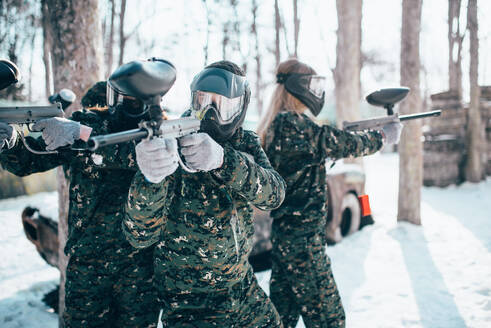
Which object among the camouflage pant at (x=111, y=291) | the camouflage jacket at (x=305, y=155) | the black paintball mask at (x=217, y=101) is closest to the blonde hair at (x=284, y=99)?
the camouflage jacket at (x=305, y=155)

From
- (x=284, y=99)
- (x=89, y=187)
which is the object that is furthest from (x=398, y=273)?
(x=89, y=187)

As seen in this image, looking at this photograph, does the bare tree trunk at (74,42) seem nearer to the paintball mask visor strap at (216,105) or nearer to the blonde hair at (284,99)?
the blonde hair at (284,99)

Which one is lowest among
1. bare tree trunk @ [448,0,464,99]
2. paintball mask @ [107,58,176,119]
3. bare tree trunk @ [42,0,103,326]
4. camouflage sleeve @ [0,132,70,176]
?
camouflage sleeve @ [0,132,70,176]

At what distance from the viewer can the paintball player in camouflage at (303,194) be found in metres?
2.47

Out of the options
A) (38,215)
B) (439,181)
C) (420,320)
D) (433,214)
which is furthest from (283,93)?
(439,181)

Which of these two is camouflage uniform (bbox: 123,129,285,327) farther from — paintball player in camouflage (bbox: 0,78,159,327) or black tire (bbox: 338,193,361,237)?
black tire (bbox: 338,193,361,237)

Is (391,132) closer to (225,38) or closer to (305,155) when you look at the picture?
(305,155)

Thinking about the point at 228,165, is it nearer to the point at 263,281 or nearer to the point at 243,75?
the point at 243,75

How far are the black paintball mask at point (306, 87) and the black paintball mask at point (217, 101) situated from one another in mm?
970

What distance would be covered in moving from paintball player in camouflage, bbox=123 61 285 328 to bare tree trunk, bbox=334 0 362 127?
19.6 ft

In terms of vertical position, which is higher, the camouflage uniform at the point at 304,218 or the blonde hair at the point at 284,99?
the blonde hair at the point at 284,99

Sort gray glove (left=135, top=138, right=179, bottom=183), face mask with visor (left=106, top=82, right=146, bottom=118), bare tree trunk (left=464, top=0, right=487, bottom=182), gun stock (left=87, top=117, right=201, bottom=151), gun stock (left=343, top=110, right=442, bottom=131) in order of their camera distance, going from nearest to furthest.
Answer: gun stock (left=87, top=117, right=201, bottom=151)
gray glove (left=135, top=138, right=179, bottom=183)
face mask with visor (left=106, top=82, right=146, bottom=118)
gun stock (left=343, top=110, right=442, bottom=131)
bare tree trunk (left=464, top=0, right=487, bottom=182)

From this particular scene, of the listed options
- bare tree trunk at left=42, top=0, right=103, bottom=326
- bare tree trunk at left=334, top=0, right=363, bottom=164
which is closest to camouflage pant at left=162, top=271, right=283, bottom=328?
bare tree trunk at left=42, top=0, right=103, bottom=326

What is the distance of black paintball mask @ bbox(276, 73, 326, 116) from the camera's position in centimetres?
268
